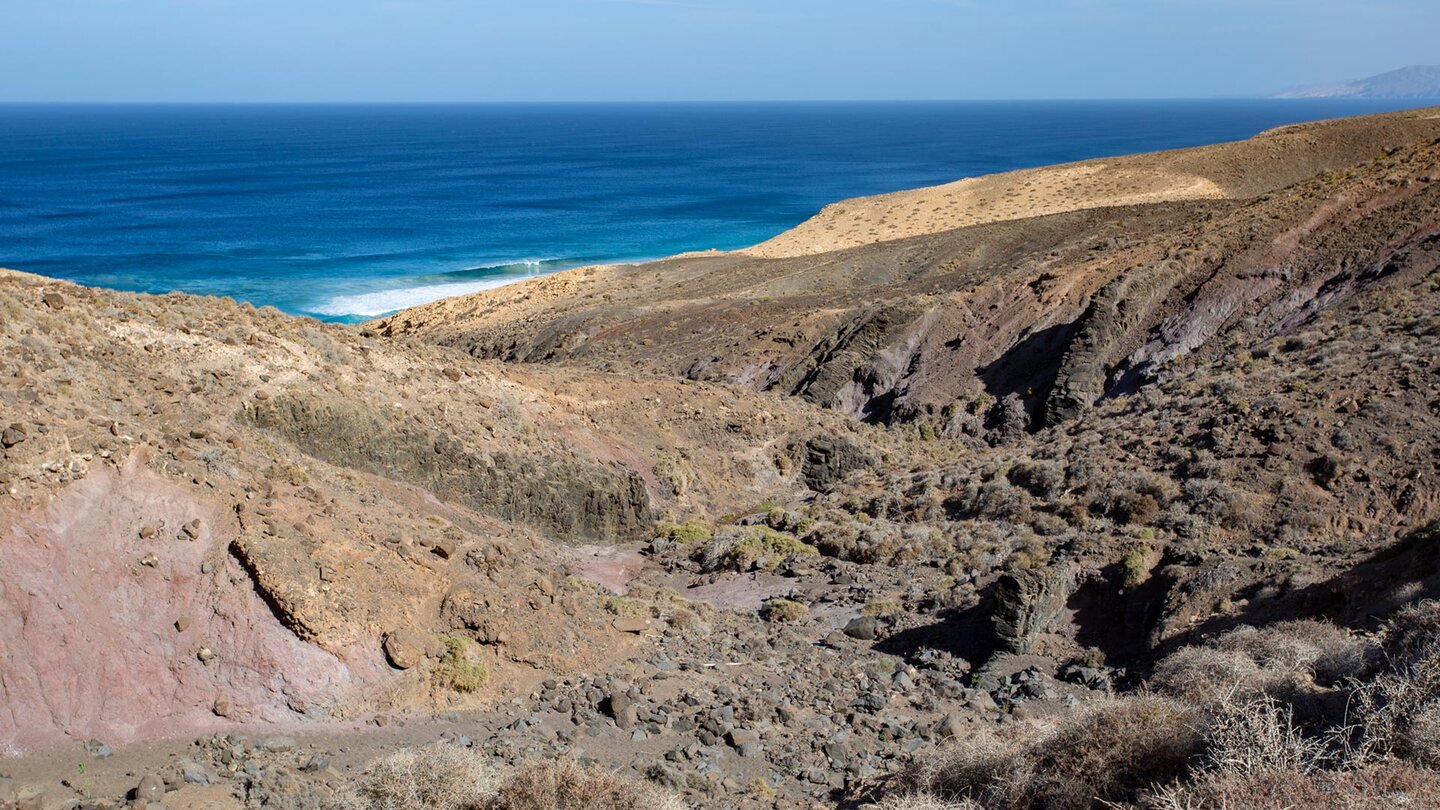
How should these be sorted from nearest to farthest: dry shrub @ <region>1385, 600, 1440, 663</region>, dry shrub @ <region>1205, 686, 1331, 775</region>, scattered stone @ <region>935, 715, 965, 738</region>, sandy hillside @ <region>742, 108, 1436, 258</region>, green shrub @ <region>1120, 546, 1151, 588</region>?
1. dry shrub @ <region>1205, 686, 1331, 775</region>
2. dry shrub @ <region>1385, 600, 1440, 663</region>
3. scattered stone @ <region>935, 715, 965, 738</region>
4. green shrub @ <region>1120, 546, 1151, 588</region>
5. sandy hillside @ <region>742, 108, 1436, 258</region>

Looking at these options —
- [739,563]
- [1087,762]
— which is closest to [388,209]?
[739,563]

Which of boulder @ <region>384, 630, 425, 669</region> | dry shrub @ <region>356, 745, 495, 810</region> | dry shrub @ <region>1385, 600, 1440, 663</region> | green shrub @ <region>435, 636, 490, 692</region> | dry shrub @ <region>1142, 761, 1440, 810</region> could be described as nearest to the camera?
dry shrub @ <region>1142, 761, 1440, 810</region>

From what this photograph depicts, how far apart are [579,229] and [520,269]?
16.3 metres

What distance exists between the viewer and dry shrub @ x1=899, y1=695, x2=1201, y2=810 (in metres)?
8.12

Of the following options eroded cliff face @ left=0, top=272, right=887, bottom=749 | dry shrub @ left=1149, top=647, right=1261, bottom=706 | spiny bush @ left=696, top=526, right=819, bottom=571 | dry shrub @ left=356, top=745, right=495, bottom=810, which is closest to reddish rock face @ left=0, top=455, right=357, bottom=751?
eroded cliff face @ left=0, top=272, right=887, bottom=749

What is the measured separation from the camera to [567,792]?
8711 millimetres

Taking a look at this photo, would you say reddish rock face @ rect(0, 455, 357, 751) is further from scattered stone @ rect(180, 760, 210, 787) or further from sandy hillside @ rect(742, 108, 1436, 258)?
sandy hillside @ rect(742, 108, 1436, 258)

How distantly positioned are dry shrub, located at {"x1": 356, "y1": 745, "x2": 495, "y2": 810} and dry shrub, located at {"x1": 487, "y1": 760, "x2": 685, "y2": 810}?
0.67ft

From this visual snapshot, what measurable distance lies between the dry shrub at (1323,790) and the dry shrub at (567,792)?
4288mm

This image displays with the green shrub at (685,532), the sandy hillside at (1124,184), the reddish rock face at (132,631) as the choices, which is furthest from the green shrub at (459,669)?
the sandy hillside at (1124,184)

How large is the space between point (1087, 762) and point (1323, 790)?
6.09 ft

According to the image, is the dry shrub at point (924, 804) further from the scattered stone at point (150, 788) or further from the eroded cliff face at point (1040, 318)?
the eroded cliff face at point (1040, 318)

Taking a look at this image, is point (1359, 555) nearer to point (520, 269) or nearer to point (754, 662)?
point (754, 662)

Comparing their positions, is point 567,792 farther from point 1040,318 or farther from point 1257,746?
point 1040,318
